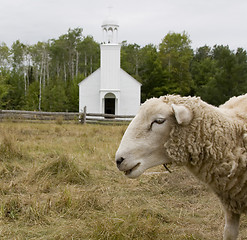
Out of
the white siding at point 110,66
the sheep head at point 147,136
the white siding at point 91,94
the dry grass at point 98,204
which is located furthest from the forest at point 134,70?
the sheep head at point 147,136

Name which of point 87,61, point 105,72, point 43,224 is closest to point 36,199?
point 43,224

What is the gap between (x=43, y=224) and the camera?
3221mm

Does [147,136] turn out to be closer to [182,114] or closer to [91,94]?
[182,114]

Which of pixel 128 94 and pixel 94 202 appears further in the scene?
pixel 128 94

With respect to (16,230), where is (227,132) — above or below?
above

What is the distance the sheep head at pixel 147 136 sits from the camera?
2.24m

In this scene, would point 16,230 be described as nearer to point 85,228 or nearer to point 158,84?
point 85,228

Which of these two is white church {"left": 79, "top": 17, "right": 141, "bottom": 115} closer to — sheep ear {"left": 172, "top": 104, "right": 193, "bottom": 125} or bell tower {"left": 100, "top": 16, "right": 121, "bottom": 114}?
bell tower {"left": 100, "top": 16, "right": 121, "bottom": 114}

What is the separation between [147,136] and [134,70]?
145 feet

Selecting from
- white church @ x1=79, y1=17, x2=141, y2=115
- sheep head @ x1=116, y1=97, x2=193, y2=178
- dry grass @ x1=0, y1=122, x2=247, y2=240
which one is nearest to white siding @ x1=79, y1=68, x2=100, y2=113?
white church @ x1=79, y1=17, x2=141, y2=115

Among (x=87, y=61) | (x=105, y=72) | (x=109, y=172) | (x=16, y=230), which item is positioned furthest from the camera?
(x=87, y=61)

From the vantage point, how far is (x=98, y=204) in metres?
3.70

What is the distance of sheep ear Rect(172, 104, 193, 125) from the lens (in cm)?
216

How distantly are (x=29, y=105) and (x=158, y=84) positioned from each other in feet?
52.8
